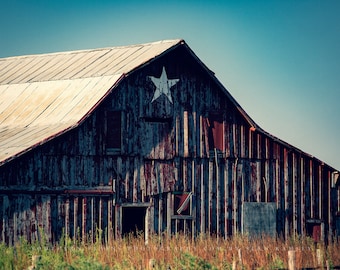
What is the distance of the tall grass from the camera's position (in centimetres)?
2356

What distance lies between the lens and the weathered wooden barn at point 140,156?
95.1 feet

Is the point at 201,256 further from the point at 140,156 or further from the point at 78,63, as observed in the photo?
the point at 78,63

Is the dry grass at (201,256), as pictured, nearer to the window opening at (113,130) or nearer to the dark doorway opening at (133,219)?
the window opening at (113,130)

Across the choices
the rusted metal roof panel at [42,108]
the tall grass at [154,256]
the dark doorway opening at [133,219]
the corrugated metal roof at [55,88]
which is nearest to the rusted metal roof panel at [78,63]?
the corrugated metal roof at [55,88]

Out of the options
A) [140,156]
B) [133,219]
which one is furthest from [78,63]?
[133,219]

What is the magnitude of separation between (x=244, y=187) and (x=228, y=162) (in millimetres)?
946

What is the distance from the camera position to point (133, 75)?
102 feet

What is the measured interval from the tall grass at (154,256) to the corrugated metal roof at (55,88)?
3154 mm

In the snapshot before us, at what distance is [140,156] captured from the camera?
31.2m

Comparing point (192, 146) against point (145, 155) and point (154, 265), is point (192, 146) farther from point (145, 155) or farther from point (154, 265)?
point (154, 265)

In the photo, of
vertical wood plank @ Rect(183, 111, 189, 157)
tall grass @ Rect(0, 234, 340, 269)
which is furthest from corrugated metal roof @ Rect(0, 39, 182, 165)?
tall grass @ Rect(0, 234, 340, 269)

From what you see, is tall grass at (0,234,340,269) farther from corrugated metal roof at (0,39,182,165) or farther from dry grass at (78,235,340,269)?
corrugated metal roof at (0,39,182,165)

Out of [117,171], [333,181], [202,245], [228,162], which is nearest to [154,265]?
[202,245]

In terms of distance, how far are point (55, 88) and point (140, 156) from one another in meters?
3.85
